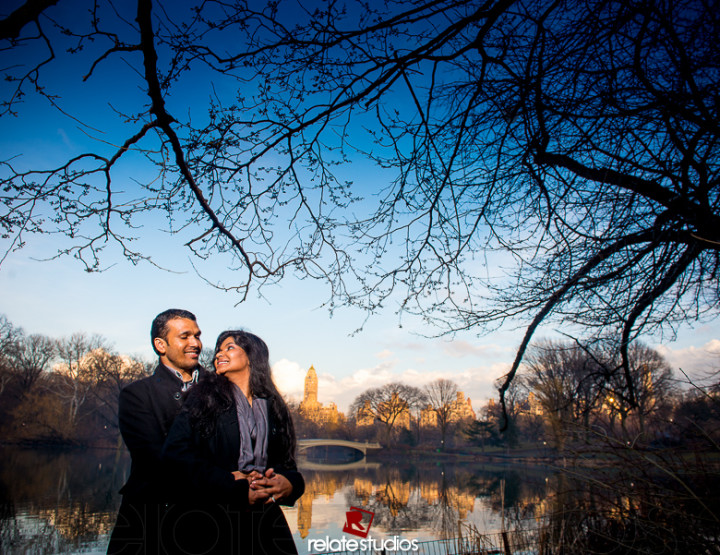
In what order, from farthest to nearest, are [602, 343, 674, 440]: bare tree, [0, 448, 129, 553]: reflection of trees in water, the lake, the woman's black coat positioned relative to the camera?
the lake → [0, 448, 129, 553]: reflection of trees in water → [602, 343, 674, 440]: bare tree → the woman's black coat

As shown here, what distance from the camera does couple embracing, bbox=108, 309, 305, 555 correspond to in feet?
5.20

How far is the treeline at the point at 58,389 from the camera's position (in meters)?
31.6

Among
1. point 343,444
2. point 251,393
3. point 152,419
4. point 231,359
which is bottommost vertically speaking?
point 343,444

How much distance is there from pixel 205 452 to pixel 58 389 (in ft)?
146

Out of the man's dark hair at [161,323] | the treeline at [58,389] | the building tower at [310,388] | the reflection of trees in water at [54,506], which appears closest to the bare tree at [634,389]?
the man's dark hair at [161,323]

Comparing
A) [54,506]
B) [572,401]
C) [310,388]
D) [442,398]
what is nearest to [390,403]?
[442,398]

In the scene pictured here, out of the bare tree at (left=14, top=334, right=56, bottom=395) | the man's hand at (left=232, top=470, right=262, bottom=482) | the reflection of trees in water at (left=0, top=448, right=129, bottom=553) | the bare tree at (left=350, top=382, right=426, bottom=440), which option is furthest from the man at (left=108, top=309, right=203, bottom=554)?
the bare tree at (left=350, top=382, right=426, bottom=440)

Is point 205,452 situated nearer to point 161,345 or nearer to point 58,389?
point 161,345

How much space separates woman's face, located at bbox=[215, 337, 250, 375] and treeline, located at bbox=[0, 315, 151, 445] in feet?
108

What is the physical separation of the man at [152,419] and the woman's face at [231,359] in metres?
0.14

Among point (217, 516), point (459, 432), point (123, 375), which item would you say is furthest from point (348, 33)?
point (459, 432)

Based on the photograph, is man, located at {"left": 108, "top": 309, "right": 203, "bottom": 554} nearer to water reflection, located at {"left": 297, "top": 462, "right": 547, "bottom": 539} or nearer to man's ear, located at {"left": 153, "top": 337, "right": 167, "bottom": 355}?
man's ear, located at {"left": 153, "top": 337, "right": 167, "bottom": 355}

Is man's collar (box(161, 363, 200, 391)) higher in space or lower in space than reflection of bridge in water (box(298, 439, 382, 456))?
higher

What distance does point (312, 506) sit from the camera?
1641 cm
